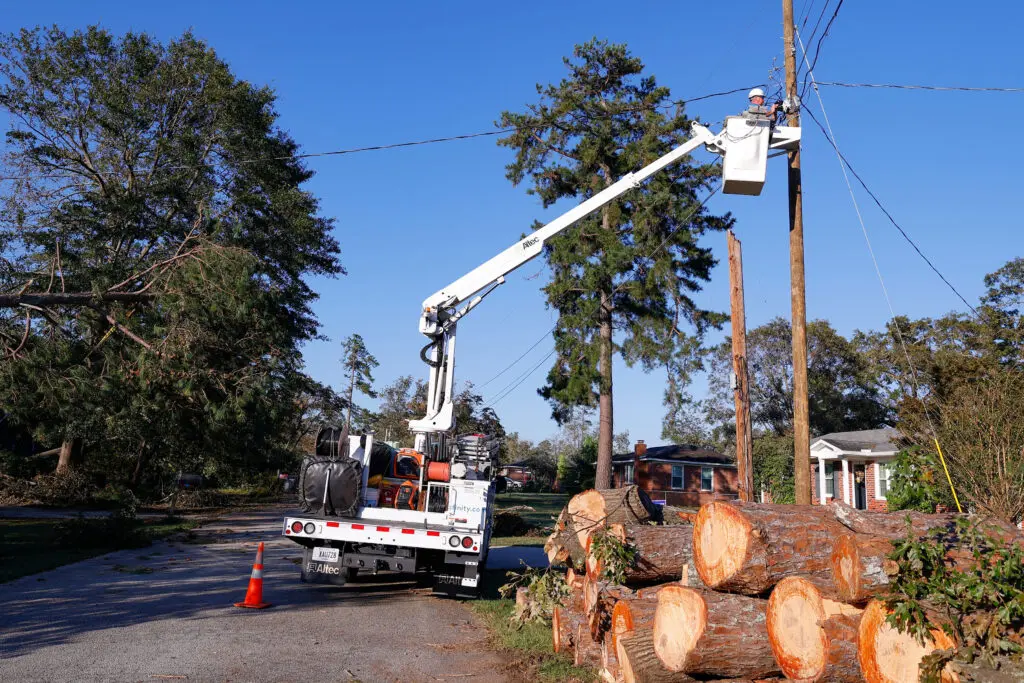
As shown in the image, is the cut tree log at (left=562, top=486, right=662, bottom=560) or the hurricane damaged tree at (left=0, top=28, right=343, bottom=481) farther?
the hurricane damaged tree at (left=0, top=28, right=343, bottom=481)

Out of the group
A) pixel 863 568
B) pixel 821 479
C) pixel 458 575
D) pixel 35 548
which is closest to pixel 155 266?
pixel 35 548

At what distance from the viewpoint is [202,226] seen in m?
25.6

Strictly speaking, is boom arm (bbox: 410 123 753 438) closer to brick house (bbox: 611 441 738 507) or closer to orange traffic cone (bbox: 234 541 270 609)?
orange traffic cone (bbox: 234 541 270 609)

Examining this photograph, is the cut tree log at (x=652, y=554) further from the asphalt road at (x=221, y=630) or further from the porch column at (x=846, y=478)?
the porch column at (x=846, y=478)

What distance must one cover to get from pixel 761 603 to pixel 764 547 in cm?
49

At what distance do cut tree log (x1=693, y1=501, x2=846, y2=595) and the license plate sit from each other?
529cm

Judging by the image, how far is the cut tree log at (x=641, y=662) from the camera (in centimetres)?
581

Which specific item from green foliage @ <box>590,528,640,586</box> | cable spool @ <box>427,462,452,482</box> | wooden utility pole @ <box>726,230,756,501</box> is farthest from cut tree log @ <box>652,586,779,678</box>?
wooden utility pole @ <box>726,230,756,501</box>

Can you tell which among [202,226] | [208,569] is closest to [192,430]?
[202,226]

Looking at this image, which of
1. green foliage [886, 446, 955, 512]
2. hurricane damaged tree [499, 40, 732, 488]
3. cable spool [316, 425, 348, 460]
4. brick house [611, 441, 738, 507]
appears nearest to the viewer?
green foliage [886, 446, 955, 512]

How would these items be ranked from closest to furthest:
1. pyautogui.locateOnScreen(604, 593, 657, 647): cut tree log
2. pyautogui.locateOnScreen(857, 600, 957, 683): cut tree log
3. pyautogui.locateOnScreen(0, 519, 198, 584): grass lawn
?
pyautogui.locateOnScreen(857, 600, 957, 683): cut tree log < pyautogui.locateOnScreen(604, 593, 657, 647): cut tree log < pyautogui.locateOnScreen(0, 519, 198, 584): grass lawn

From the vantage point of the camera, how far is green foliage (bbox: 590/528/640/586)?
6918 mm

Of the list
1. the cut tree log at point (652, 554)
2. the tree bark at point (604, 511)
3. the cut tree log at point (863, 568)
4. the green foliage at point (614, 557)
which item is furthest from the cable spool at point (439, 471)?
the cut tree log at point (863, 568)

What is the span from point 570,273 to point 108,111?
55.1 ft
